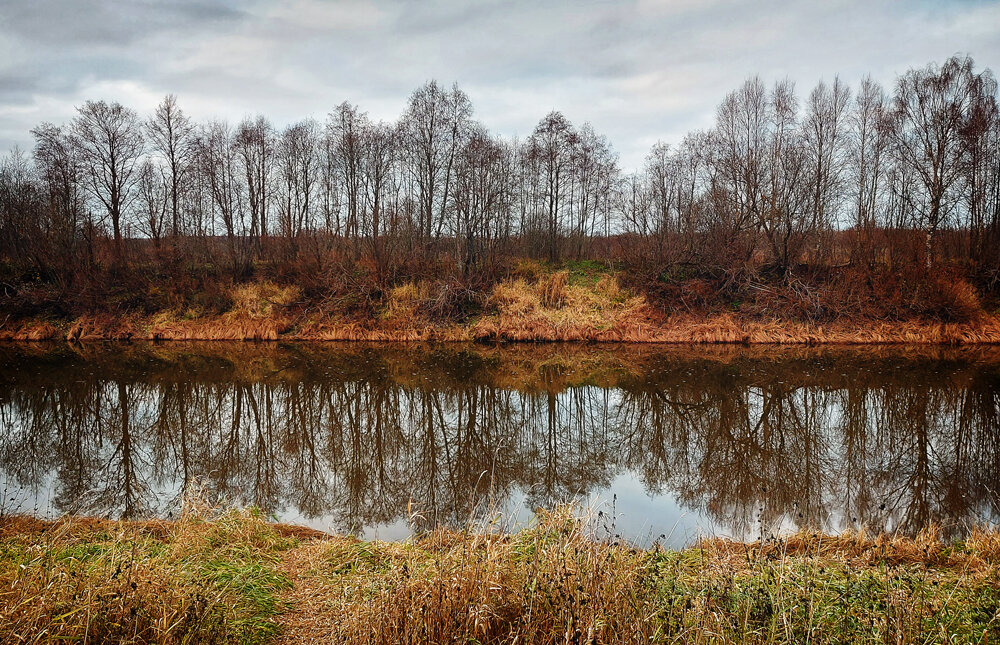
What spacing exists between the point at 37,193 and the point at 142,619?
3542cm

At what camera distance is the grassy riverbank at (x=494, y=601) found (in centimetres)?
295

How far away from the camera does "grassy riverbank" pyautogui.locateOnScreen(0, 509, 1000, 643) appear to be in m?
2.95

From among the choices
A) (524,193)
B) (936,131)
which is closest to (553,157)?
(524,193)

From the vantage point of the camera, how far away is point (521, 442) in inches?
366

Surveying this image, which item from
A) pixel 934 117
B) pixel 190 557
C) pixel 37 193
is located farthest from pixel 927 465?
pixel 37 193

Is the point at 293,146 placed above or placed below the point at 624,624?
above

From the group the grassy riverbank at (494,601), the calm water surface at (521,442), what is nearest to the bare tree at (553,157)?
the calm water surface at (521,442)

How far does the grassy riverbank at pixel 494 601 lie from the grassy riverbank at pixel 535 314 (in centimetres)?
1799

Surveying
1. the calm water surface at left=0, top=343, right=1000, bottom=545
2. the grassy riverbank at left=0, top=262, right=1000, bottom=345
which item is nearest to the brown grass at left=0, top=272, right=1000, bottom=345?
the grassy riverbank at left=0, top=262, right=1000, bottom=345

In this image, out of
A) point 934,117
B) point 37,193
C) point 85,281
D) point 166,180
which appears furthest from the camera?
point 166,180

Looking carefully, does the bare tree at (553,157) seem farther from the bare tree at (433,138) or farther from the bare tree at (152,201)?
the bare tree at (152,201)

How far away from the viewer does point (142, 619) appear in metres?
3.09

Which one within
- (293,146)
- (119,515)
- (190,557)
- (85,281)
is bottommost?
(119,515)

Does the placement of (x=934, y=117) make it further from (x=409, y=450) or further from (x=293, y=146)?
(x=293, y=146)
